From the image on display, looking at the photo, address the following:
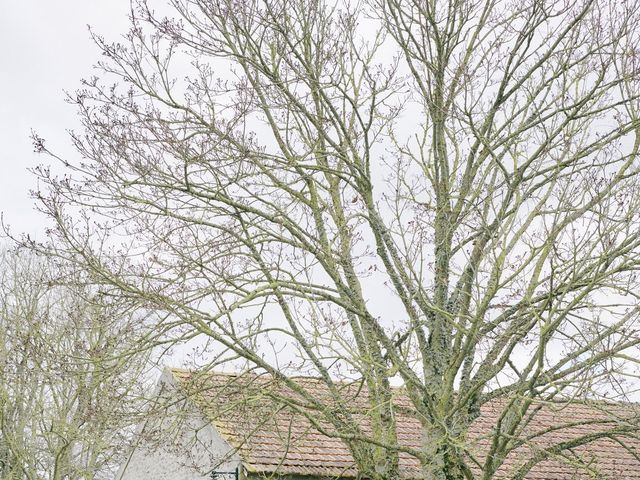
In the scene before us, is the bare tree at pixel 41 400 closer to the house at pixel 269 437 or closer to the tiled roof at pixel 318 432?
the house at pixel 269 437

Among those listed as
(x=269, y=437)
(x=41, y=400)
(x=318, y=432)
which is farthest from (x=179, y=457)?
(x=41, y=400)

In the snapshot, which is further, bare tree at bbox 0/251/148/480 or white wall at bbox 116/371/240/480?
bare tree at bbox 0/251/148/480

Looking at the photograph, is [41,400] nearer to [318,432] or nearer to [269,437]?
[318,432]

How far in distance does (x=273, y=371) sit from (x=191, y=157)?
2.60 m

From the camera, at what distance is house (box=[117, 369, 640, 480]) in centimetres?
1104

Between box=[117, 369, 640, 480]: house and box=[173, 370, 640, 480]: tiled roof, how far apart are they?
0.02m

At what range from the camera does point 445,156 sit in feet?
40.0

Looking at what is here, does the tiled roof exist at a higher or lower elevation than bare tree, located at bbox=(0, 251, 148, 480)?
lower

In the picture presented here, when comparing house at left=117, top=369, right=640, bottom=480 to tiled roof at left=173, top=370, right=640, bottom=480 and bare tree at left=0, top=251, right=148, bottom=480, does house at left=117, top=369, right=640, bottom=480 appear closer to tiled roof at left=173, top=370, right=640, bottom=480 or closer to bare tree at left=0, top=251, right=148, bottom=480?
tiled roof at left=173, top=370, right=640, bottom=480

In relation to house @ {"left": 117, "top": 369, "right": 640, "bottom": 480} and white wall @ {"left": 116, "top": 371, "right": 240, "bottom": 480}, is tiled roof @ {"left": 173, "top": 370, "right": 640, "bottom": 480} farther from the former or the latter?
white wall @ {"left": 116, "top": 371, "right": 240, "bottom": 480}

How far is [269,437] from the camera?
14688mm

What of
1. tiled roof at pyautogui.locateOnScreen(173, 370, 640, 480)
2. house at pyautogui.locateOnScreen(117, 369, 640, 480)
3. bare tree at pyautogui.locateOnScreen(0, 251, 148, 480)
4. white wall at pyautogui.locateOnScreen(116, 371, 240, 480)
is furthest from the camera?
bare tree at pyautogui.locateOnScreen(0, 251, 148, 480)

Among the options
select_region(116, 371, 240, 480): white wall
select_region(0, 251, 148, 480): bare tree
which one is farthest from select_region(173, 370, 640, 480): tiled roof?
select_region(0, 251, 148, 480): bare tree

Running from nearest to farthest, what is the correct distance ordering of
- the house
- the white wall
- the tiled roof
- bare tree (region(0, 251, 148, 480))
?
the tiled roof, the house, the white wall, bare tree (region(0, 251, 148, 480))
